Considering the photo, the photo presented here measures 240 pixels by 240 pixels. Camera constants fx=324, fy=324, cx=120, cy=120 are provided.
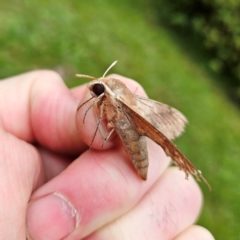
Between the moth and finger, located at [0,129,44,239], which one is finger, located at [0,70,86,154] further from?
the moth

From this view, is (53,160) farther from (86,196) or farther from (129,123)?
(129,123)

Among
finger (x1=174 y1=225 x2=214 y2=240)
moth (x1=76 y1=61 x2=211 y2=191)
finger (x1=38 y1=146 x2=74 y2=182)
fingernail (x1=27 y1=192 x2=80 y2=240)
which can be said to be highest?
moth (x1=76 y1=61 x2=211 y2=191)

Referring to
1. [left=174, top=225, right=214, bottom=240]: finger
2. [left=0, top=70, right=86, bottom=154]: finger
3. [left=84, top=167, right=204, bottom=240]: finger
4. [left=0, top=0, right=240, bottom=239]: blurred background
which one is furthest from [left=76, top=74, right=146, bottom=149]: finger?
[left=0, top=0, right=240, bottom=239]: blurred background

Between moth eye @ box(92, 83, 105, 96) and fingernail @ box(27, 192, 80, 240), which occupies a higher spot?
moth eye @ box(92, 83, 105, 96)

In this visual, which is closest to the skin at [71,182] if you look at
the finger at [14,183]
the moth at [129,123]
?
the finger at [14,183]

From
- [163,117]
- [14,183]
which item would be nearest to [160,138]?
[163,117]

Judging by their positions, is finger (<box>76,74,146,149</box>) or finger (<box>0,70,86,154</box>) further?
finger (<box>0,70,86,154</box>)

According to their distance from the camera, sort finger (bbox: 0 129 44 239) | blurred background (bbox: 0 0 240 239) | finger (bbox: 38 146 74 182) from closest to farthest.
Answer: finger (bbox: 0 129 44 239) < finger (bbox: 38 146 74 182) < blurred background (bbox: 0 0 240 239)

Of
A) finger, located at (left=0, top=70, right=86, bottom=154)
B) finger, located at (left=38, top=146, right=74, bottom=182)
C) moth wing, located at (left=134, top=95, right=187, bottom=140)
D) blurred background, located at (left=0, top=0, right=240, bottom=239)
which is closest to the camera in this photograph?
moth wing, located at (left=134, top=95, right=187, bottom=140)
